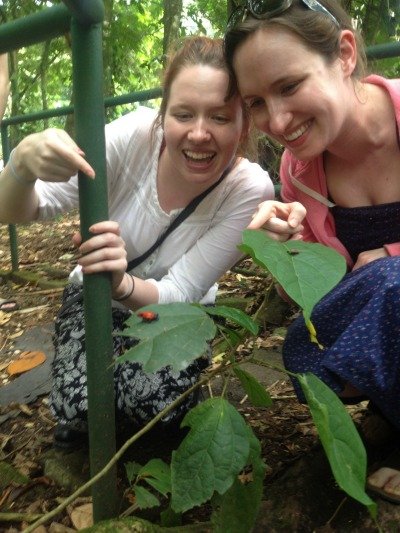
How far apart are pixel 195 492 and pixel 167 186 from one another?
37.6 inches

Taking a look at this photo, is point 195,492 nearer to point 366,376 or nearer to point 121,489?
point 366,376

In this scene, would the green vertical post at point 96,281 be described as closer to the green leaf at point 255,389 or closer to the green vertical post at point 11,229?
the green leaf at point 255,389

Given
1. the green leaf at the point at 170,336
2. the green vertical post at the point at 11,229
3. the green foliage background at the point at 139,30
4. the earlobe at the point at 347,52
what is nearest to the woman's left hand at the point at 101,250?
the green leaf at the point at 170,336

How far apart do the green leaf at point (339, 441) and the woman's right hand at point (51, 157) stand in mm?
519

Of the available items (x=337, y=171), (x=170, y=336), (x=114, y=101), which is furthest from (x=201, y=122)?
(x=114, y=101)

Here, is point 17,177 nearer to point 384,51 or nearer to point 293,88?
point 293,88

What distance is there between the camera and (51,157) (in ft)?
3.43

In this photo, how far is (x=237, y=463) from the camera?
88cm

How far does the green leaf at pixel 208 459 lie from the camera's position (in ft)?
2.87

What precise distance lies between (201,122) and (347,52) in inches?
14.9

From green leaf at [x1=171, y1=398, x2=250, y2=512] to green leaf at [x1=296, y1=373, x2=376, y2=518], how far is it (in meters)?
0.13

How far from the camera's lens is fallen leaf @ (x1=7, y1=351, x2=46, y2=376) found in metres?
2.39

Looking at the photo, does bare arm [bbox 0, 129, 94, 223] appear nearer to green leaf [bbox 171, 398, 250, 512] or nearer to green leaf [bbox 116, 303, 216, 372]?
green leaf [bbox 116, 303, 216, 372]

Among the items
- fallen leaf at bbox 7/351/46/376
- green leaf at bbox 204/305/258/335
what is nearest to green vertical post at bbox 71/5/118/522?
green leaf at bbox 204/305/258/335
